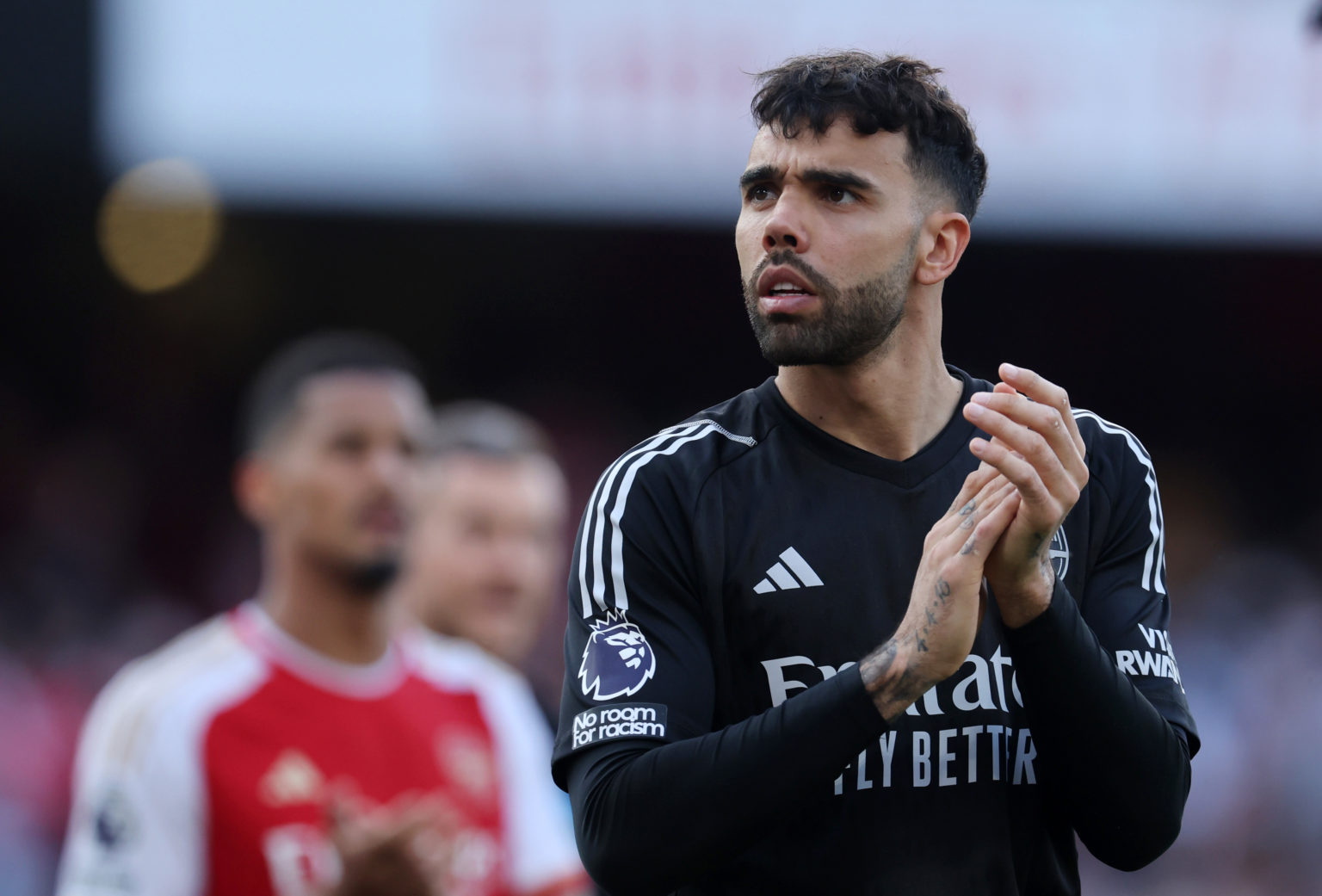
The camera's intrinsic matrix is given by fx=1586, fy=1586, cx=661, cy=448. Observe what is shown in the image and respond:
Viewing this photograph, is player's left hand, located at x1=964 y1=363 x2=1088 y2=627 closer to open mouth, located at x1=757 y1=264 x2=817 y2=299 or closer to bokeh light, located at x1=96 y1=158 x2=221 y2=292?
open mouth, located at x1=757 y1=264 x2=817 y2=299

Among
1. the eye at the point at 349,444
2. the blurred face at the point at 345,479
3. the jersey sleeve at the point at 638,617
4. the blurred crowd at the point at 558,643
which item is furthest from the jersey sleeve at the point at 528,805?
the blurred crowd at the point at 558,643

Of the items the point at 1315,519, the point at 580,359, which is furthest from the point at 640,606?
the point at 1315,519

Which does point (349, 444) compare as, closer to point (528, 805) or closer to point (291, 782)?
point (291, 782)

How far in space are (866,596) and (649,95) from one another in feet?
30.5

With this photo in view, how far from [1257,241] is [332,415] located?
9968 millimetres

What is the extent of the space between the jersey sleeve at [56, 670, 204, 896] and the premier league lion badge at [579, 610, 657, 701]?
72.1 inches

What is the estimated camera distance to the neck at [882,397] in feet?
9.89

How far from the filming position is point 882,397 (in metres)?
3.02

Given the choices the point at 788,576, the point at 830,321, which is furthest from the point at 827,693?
the point at 830,321

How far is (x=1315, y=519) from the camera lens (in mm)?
17078

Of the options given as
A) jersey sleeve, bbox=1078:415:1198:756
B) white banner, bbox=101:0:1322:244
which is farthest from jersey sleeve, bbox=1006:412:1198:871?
Result: white banner, bbox=101:0:1322:244

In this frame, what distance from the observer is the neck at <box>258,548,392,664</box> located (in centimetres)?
482

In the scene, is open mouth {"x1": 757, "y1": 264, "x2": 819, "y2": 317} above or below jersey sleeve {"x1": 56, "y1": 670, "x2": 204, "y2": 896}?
above

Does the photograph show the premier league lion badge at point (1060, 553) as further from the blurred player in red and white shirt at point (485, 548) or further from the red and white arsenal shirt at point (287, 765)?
the blurred player in red and white shirt at point (485, 548)
